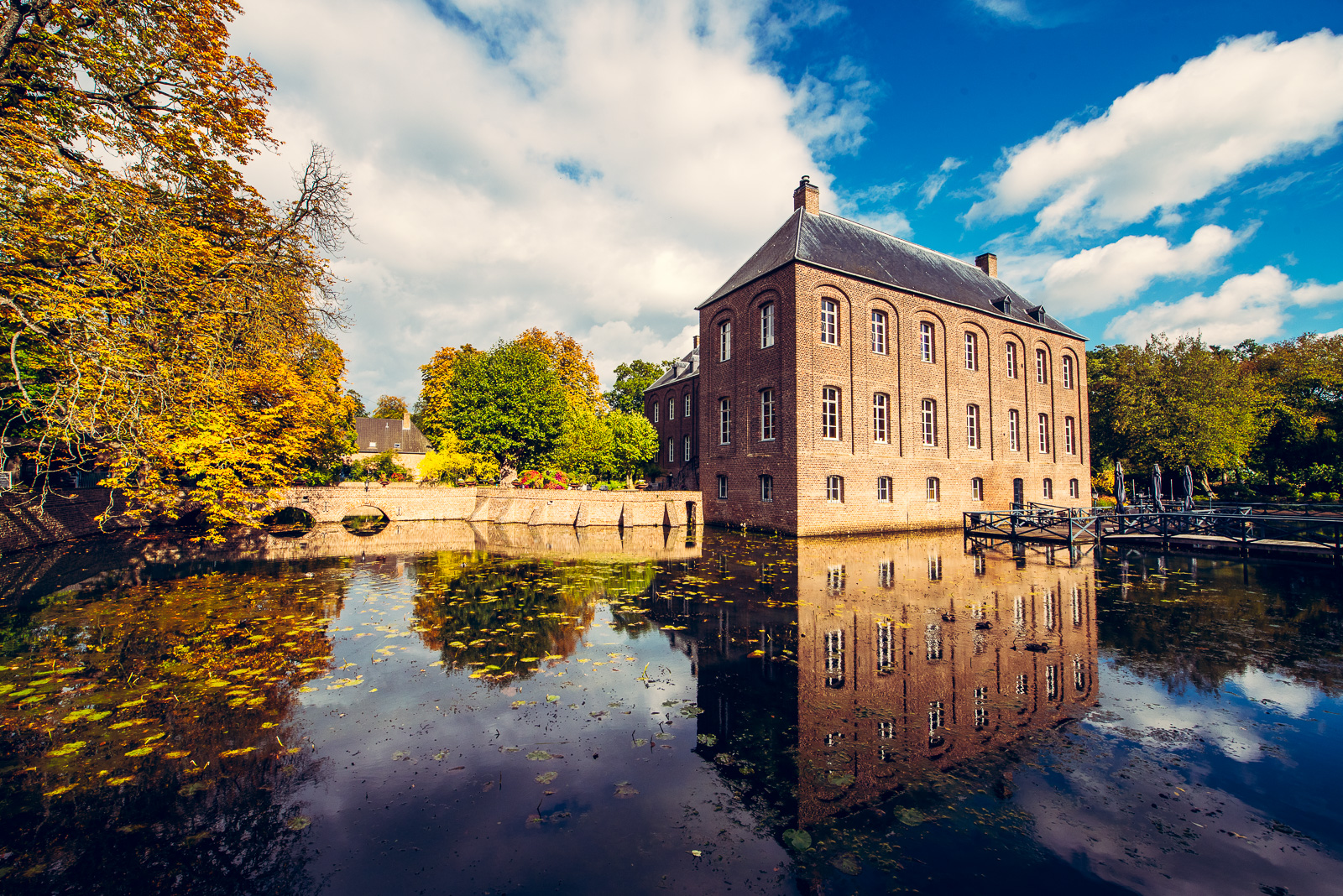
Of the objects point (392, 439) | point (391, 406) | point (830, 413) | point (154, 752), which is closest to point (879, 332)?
point (830, 413)

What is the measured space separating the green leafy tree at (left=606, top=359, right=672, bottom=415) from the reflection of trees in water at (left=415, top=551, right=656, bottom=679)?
39473 millimetres

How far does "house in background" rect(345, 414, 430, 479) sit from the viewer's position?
55.1 metres

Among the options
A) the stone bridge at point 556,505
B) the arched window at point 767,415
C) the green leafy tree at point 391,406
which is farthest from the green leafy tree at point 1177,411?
the green leafy tree at point 391,406

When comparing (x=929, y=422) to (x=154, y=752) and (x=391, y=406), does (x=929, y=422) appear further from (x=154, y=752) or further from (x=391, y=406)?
(x=391, y=406)

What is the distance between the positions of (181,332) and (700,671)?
9.85m

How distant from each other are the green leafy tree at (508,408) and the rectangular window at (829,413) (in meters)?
15.8

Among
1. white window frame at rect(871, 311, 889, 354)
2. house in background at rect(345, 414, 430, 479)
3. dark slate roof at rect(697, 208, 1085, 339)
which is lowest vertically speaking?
house in background at rect(345, 414, 430, 479)

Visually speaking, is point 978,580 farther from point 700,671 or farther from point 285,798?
point 285,798

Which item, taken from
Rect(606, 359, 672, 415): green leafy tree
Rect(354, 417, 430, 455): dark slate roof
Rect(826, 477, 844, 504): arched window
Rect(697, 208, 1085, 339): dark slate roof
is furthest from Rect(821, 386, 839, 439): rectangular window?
Rect(354, 417, 430, 455): dark slate roof

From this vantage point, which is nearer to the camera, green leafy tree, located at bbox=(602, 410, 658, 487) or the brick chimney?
the brick chimney

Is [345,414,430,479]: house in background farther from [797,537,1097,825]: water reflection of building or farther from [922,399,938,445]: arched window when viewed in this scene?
[797,537,1097,825]: water reflection of building

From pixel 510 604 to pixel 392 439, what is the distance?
53.9m

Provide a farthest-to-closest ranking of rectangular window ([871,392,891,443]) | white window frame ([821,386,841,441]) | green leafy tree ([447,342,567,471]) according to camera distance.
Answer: green leafy tree ([447,342,567,471])
rectangular window ([871,392,891,443])
white window frame ([821,386,841,441])

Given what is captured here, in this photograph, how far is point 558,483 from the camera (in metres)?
29.3
